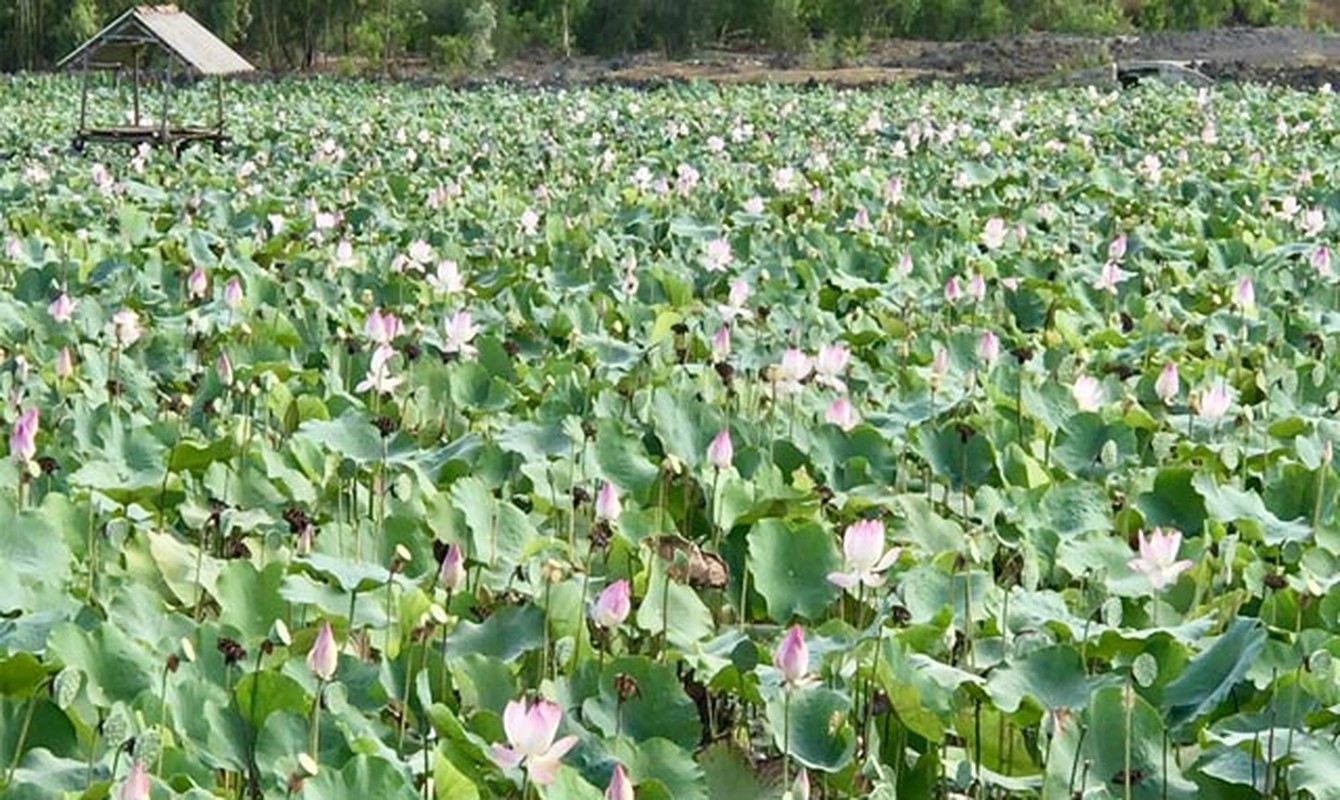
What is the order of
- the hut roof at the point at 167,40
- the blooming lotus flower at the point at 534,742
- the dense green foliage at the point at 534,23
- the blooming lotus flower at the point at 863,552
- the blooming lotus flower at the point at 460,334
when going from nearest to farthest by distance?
the blooming lotus flower at the point at 534,742
the blooming lotus flower at the point at 863,552
the blooming lotus flower at the point at 460,334
the hut roof at the point at 167,40
the dense green foliage at the point at 534,23

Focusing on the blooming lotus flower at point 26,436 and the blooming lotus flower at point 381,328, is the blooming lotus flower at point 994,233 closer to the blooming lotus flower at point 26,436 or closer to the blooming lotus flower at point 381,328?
the blooming lotus flower at point 381,328

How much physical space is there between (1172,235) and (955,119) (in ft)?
22.9

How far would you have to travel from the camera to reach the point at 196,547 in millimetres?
2775

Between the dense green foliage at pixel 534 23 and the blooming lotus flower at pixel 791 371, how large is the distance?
34.0 metres

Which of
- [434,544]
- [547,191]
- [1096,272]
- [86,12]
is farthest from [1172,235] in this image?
[86,12]

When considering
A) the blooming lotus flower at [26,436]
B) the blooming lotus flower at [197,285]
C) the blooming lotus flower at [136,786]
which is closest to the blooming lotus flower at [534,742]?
the blooming lotus flower at [136,786]

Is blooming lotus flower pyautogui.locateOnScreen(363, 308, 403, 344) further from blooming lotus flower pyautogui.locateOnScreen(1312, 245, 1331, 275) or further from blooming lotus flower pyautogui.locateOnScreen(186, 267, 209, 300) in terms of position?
blooming lotus flower pyautogui.locateOnScreen(1312, 245, 1331, 275)

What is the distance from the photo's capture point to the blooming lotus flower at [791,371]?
3324 mm

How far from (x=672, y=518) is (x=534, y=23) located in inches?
1650

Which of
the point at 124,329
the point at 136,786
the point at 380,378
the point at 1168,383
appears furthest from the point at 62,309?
the point at 136,786

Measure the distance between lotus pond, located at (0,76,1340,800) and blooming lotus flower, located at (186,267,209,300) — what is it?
2cm

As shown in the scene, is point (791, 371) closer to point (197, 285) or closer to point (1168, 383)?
point (1168, 383)

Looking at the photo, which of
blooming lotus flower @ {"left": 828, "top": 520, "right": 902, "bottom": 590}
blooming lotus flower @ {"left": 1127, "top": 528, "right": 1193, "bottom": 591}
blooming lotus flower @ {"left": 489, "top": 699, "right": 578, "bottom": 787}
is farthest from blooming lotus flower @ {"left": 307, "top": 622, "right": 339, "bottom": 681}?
blooming lotus flower @ {"left": 1127, "top": 528, "right": 1193, "bottom": 591}

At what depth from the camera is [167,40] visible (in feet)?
40.4
